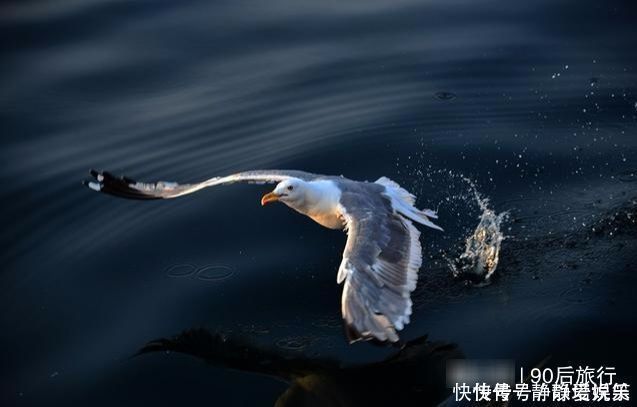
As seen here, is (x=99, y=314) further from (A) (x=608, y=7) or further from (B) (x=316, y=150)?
(A) (x=608, y=7)

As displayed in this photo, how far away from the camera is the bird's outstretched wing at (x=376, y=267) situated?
6242 millimetres

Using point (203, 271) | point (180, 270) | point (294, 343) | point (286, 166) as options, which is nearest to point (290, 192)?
point (203, 271)

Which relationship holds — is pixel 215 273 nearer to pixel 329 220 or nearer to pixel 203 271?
pixel 203 271

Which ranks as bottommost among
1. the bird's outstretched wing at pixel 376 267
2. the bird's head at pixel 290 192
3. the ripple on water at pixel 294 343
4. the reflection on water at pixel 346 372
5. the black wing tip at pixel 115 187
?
the reflection on water at pixel 346 372

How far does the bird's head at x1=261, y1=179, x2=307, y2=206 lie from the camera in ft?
26.0

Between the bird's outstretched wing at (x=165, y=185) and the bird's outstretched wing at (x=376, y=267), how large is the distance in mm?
814

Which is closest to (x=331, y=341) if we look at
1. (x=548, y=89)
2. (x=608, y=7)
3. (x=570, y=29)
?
(x=548, y=89)

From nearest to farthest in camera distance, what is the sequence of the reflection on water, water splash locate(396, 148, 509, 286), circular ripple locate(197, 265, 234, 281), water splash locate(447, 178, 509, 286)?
the reflection on water < water splash locate(447, 178, 509, 286) < water splash locate(396, 148, 509, 286) < circular ripple locate(197, 265, 234, 281)

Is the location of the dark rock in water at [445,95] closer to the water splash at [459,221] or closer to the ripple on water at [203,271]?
Result: the water splash at [459,221]

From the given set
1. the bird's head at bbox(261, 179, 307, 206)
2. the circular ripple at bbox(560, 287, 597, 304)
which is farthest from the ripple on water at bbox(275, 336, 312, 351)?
the circular ripple at bbox(560, 287, 597, 304)

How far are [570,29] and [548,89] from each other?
2080 mm

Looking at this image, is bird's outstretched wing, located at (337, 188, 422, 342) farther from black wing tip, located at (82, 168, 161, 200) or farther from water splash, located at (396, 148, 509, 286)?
black wing tip, located at (82, 168, 161, 200)

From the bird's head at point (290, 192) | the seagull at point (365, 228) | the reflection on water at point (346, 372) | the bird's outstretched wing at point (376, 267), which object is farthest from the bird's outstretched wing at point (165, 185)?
the reflection on water at point (346, 372)

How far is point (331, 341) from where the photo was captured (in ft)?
23.5
